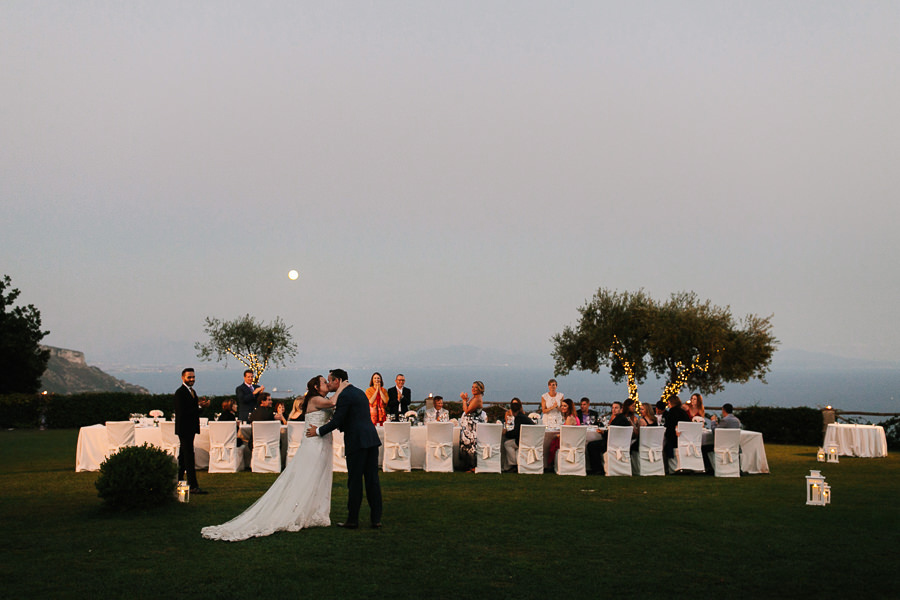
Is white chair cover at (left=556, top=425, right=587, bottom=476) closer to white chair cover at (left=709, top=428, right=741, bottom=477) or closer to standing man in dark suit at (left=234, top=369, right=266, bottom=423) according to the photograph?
white chair cover at (left=709, top=428, right=741, bottom=477)

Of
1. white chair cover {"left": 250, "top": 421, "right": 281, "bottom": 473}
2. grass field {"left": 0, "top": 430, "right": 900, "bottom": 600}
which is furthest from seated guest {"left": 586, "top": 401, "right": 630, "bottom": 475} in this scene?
white chair cover {"left": 250, "top": 421, "right": 281, "bottom": 473}

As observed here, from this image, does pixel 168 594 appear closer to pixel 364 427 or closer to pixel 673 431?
pixel 364 427

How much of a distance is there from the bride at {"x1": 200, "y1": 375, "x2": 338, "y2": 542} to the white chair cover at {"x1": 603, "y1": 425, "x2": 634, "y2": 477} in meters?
6.18

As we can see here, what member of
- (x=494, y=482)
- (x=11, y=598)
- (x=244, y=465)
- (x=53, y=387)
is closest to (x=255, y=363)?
(x=244, y=465)

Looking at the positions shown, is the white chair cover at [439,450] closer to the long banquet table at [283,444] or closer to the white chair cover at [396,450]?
the white chair cover at [396,450]

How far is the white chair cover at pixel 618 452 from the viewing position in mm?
13062

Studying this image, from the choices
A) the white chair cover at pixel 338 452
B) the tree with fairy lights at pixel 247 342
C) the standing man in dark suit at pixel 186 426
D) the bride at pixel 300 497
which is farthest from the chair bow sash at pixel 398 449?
the tree with fairy lights at pixel 247 342

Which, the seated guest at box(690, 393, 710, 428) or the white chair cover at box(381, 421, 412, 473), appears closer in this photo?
the white chair cover at box(381, 421, 412, 473)

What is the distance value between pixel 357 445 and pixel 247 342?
30460mm

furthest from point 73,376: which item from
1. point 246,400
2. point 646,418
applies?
point 646,418

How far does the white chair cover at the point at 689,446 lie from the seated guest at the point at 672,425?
0.45 ft

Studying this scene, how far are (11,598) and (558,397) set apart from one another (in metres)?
10.7

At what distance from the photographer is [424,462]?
46.1 ft

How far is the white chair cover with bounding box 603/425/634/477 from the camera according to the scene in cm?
1306
